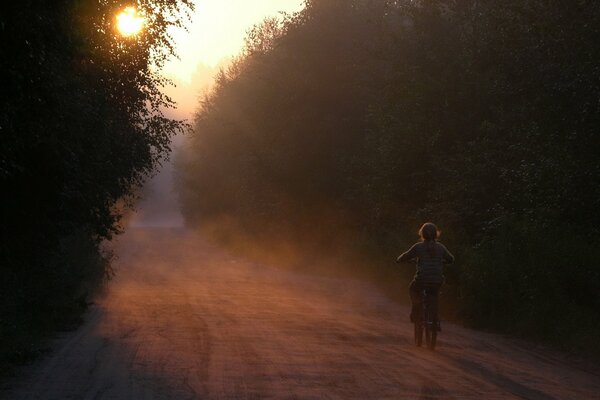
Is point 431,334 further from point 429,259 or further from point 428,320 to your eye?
point 429,259

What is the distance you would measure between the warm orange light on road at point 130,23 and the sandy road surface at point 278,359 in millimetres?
6184

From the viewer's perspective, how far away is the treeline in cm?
896

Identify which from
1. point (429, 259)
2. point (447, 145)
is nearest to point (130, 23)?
point (429, 259)

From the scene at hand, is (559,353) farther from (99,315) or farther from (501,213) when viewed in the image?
(99,315)

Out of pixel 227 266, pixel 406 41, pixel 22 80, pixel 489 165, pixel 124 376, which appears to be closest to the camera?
pixel 22 80

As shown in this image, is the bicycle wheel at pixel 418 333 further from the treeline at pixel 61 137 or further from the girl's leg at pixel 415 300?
the treeline at pixel 61 137

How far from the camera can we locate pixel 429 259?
14125 mm

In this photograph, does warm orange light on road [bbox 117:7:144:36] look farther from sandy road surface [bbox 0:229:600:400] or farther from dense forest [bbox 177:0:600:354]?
dense forest [bbox 177:0:600:354]

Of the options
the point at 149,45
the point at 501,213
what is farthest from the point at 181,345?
the point at 501,213

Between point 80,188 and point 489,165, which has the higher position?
point 489,165

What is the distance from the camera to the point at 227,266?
37.9 meters

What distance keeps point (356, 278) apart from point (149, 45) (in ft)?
49.4

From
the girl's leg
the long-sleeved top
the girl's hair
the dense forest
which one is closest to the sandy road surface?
the girl's leg

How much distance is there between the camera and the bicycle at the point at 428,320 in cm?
1342
